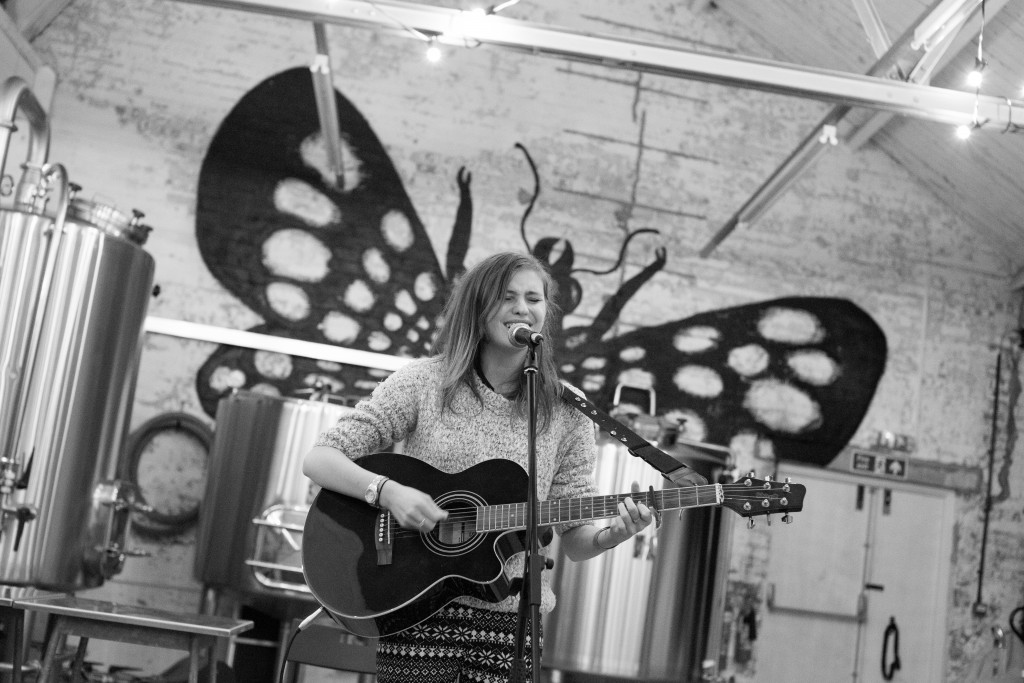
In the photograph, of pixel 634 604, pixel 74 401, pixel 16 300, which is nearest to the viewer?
pixel 16 300

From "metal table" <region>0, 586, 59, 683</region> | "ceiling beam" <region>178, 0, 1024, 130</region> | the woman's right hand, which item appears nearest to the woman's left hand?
the woman's right hand

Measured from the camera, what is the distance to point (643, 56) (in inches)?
228

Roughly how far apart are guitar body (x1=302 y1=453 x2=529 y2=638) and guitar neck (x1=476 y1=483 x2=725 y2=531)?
0.08 ft

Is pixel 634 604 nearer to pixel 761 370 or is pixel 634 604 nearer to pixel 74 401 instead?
pixel 761 370

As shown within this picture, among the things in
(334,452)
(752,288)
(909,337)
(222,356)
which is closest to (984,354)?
(909,337)

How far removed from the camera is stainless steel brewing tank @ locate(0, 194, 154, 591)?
5105 millimetres

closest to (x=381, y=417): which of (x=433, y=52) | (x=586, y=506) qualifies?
(x=586, y=506)

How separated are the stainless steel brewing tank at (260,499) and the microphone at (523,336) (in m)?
4.20

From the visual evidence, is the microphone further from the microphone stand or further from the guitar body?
the guitar body

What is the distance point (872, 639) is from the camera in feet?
26.7

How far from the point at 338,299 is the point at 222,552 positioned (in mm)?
2276

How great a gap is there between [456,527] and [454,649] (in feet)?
0.93

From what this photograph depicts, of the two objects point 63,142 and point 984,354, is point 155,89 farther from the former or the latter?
point 984,354

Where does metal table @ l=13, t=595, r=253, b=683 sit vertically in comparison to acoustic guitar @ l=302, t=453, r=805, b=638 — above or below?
below
